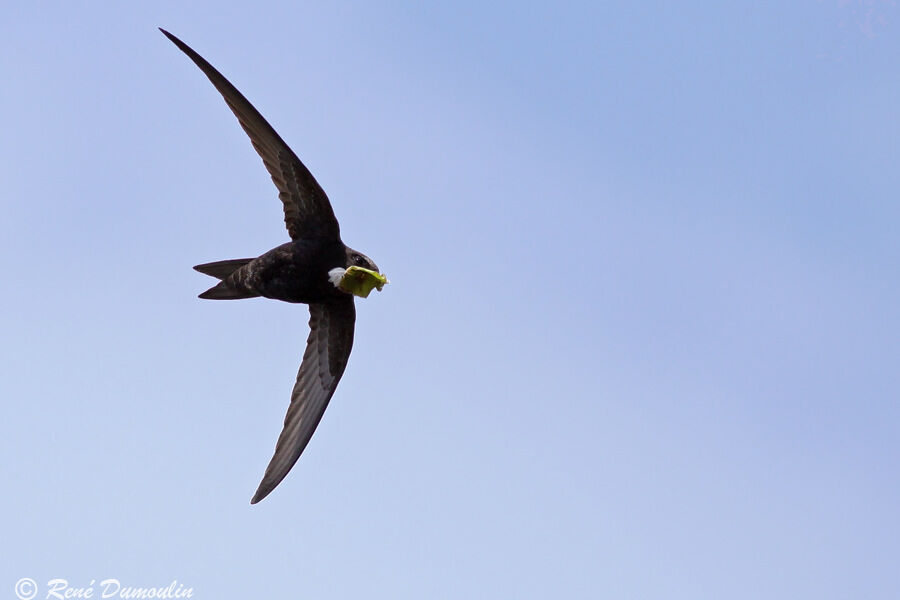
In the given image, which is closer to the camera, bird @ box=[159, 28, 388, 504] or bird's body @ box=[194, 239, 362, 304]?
bird @ box=[159, 28, 388, 504]

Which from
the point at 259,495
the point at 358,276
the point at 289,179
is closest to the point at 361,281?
the point at 358,276

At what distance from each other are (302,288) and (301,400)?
212 cm

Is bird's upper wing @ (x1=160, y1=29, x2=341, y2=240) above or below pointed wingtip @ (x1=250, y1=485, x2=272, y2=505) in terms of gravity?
above

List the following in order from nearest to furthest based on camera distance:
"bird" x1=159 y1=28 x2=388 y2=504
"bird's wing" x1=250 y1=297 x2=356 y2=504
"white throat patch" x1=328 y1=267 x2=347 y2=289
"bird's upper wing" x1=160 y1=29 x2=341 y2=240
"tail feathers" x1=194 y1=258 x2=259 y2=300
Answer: "bird's upper wing" x1=160 y1=29 x2=341 y2=240 < "bird" x1=159 y1=28 x2=388 y2=504 < "white throat patch" x1=328 y1=267 x2=347 y2=289 < "tail feathers" x1=194 y1=258 x2=259 y2=300 < "bird's wing" x1=250 y1=297 x2=356 y2=504

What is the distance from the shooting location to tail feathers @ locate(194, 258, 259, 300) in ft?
62.9

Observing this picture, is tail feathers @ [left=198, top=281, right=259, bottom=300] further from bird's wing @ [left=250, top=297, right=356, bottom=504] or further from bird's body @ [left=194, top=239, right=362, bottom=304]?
bird's wing @ [left=250, top=297, right=356, bottom=504]

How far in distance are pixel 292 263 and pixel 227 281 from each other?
4.32 ft

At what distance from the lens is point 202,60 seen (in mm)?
17344

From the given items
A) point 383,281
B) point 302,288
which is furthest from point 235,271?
point 383,281

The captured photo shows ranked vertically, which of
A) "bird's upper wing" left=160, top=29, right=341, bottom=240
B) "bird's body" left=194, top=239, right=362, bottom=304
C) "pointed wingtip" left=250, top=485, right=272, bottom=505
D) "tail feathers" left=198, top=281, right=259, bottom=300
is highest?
"bird's upper wing" left=160, top=29, right=341, bottom=240

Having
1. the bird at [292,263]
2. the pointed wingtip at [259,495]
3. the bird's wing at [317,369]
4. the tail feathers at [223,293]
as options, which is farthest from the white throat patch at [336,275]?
the pointed wingtip at [259,495]

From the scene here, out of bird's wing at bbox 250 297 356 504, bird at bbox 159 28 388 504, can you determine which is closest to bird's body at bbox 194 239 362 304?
bird at bbox 159 28 388 504

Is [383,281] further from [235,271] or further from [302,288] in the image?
[235,271]

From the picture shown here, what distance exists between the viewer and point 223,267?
19656 millimetres
